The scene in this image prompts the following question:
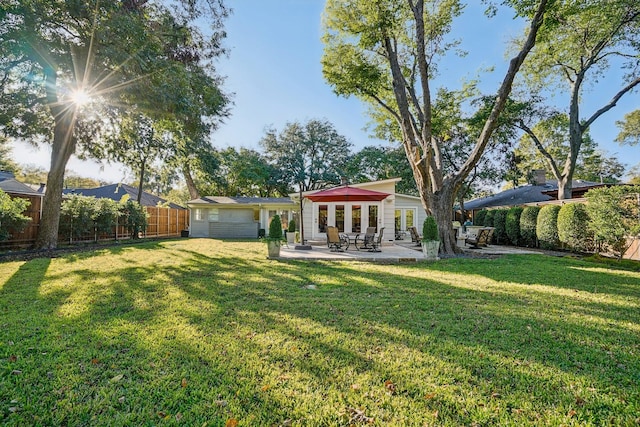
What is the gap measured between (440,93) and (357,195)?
449 inches

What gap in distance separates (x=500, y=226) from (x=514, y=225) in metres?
1.40

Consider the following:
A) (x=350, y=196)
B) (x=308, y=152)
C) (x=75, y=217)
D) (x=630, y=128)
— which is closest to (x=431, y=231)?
(x=350, y=196)

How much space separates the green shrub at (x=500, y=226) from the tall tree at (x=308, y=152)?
15915 millimetres

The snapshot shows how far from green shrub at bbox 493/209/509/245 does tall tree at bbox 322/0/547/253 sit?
6.39 metres

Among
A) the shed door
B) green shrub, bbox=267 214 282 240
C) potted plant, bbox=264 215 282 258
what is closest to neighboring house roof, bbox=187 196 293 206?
the shed door

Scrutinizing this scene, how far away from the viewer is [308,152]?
99.4ft

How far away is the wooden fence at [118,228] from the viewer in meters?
11.6

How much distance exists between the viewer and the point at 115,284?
590 cm

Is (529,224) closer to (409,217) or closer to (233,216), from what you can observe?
(409,217)

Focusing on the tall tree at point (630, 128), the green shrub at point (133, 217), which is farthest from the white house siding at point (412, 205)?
the tall tree at point (630, 128)

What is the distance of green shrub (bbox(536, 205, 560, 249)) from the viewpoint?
39.5 ft

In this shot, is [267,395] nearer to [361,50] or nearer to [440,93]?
[361,50]

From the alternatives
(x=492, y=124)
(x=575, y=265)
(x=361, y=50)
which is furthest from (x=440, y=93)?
(x=575, y=265)

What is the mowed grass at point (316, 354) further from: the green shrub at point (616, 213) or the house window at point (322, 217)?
the house window at point (322, 217)
